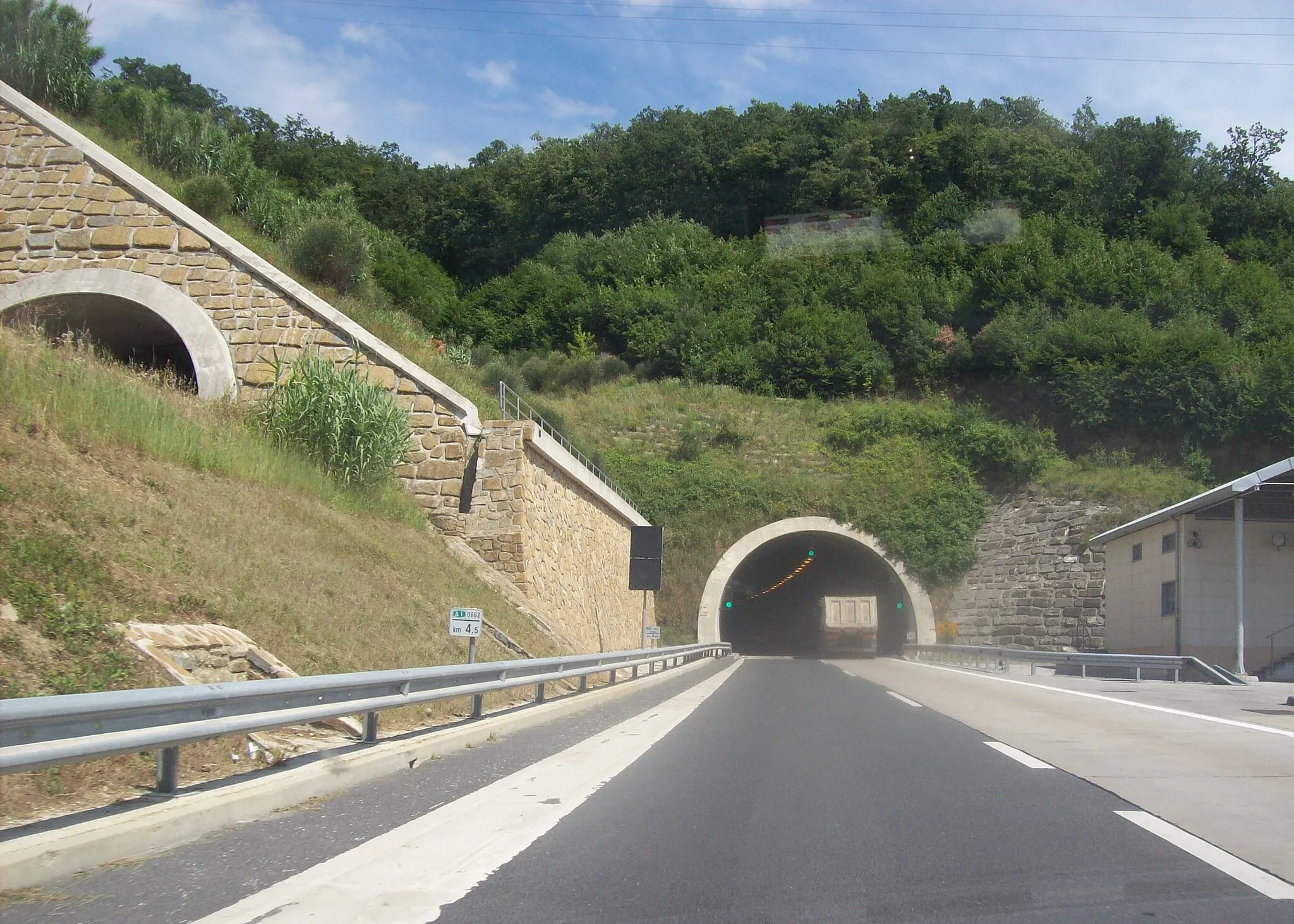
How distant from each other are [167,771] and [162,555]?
15.8ft

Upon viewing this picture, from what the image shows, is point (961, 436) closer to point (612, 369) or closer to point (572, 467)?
point (612, 369)

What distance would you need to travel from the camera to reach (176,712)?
19.2ft

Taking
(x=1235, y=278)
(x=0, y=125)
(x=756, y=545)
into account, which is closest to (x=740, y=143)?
(x=1235, y=278)

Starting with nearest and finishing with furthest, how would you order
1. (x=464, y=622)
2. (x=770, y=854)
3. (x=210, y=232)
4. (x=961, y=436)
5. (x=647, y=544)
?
(x=770, y=854), (x=464, y=622), (x=210, y=232), (x=647, y=544), (x=961, y=436)

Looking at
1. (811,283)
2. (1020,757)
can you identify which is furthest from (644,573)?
(811,283)

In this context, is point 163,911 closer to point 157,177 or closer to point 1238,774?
point 1238,774

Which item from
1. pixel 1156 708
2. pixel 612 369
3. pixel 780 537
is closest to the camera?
pixel 1156 708

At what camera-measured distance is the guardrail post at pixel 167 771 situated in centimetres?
586

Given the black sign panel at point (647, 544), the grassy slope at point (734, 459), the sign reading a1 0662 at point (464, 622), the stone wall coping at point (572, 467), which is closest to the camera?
the sign reading a1 0662 at point (464, 622)

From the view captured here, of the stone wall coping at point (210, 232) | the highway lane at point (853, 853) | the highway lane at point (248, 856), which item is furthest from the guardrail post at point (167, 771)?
the stone wall coping at point (210, 232)

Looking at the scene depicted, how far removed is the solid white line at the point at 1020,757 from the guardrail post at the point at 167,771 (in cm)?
618

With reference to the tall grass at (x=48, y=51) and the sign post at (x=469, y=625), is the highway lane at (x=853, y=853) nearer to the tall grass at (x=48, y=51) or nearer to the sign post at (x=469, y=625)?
the sign post at (x=469, y=625)

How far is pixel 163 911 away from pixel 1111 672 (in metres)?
26.4

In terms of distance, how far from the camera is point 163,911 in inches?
165
